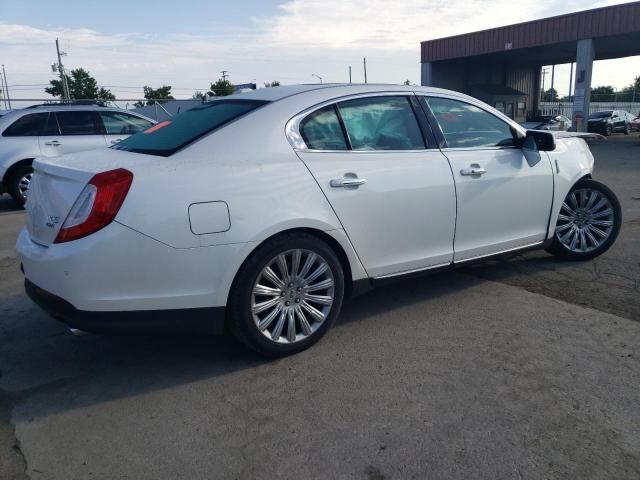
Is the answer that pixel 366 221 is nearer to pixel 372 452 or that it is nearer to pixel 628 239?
pixel 372 452

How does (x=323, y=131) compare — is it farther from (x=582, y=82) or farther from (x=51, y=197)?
(x=582, y=82)

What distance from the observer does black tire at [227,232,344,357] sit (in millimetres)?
3164

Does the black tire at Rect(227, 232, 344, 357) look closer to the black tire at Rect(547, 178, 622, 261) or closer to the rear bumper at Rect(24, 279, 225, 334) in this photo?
the rear bumper at Rect(24, 279, 225, 334)

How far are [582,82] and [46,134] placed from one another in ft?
77.9

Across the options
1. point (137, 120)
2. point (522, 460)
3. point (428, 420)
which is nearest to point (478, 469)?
point (522, 460)

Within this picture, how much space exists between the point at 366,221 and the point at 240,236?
916mm

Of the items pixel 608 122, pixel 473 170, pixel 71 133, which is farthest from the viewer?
pixel 608 122

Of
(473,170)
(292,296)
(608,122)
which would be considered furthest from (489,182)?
(608,122)

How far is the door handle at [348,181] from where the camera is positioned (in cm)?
348

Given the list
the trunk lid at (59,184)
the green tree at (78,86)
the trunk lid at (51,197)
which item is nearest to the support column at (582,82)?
the trunk lid at (59,184)

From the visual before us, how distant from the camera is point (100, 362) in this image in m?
3.52

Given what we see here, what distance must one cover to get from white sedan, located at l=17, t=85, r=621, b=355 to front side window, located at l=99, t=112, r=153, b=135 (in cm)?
672

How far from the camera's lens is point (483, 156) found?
13.9 ft

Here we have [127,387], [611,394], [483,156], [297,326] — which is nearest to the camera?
[611,394]
